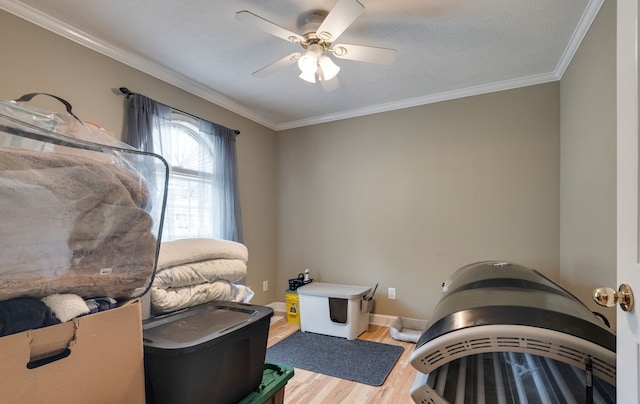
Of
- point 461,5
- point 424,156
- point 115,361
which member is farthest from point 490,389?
point 424,156

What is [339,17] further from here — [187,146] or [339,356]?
[339,356]

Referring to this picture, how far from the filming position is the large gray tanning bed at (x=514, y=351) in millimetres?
858

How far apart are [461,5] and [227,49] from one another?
5.16ft

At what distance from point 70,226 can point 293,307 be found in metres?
2.94

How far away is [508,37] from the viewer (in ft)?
6.98

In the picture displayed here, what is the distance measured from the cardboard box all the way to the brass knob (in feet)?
4.17

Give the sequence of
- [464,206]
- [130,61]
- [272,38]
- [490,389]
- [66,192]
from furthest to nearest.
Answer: [464,206] → [130,61] → [272,38] → [490,389] → [66,192]

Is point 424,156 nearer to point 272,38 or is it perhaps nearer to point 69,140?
point 272,38

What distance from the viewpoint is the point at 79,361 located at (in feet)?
2.42

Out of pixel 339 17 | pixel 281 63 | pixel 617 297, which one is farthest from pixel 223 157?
pixel 617 297

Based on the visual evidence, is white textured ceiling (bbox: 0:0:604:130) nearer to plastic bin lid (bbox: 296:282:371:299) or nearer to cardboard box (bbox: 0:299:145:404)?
cardboard box (bbox: 0:299:145:404)

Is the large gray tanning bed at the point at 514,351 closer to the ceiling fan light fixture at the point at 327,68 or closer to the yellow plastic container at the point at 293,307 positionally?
the ceiling fan light fixture at the point at 327,68

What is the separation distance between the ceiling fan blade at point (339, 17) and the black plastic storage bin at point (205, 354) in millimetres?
1455

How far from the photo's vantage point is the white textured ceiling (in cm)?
181
